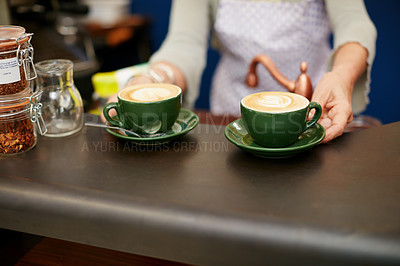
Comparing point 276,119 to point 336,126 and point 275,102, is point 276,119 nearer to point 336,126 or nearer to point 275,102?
point 275,102

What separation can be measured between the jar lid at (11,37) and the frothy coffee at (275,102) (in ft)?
1.30

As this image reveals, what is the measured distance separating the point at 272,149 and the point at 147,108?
0.74 ft

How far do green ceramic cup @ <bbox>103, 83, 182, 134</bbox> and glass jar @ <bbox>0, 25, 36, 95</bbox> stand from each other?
15cm

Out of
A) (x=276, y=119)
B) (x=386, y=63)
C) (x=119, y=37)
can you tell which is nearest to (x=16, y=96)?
(x=276, y=119)

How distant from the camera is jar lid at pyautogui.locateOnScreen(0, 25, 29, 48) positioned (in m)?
0.64

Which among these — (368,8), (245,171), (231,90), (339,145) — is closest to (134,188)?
(245,171)

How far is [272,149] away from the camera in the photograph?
63 cm

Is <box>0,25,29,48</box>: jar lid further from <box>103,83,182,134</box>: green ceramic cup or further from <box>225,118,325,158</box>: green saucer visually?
<box>225,118,325,158</box>: green saucer

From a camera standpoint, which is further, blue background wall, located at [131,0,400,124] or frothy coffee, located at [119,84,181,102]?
blue background wall, located at [131,0,400,124]

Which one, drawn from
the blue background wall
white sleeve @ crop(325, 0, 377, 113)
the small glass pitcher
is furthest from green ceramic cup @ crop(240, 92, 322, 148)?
the blue background wall

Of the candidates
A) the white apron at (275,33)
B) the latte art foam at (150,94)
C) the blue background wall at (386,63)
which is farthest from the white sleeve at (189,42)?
the blue background wall at (386,63)

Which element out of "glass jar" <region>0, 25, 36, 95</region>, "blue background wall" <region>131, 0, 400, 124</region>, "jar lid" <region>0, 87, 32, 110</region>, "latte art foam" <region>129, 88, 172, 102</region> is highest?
"glass jar" <region>0, 25, 36, 95</region>

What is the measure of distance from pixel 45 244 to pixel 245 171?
0.43 m

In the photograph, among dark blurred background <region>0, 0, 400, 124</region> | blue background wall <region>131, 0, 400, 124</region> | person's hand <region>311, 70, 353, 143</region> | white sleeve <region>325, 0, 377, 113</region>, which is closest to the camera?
person's hand <region>311, 70, 353, 143</region>
